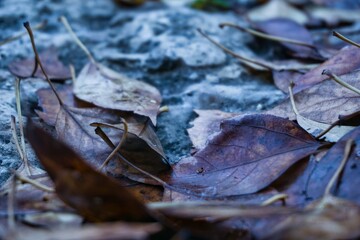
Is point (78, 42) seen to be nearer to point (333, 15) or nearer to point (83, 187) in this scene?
point (83, 187)

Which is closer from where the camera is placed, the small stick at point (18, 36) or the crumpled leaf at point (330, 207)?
the crumpled leaf at point (330, 207)

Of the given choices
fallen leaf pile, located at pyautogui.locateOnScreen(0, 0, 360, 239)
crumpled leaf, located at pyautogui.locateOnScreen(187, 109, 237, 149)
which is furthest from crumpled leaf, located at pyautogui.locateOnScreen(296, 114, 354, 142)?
crumpled leaf, located at pyautogui.locateOnScreen(187, 109, 237, 149)

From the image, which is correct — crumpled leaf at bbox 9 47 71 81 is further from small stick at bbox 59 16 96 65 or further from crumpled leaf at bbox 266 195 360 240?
crumpled leaf at bbox 266 195 360 240

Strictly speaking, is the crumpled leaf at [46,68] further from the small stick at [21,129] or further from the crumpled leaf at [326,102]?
the crumpled leaf at [326,102]

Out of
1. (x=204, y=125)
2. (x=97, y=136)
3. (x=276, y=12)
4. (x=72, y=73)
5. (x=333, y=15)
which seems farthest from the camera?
(x=333, y=15)

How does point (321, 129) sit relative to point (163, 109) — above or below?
above

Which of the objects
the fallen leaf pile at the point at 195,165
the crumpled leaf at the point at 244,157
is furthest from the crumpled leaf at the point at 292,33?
the crumpled leaf at the point at 244,157

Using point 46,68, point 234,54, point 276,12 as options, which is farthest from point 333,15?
point 46,68
